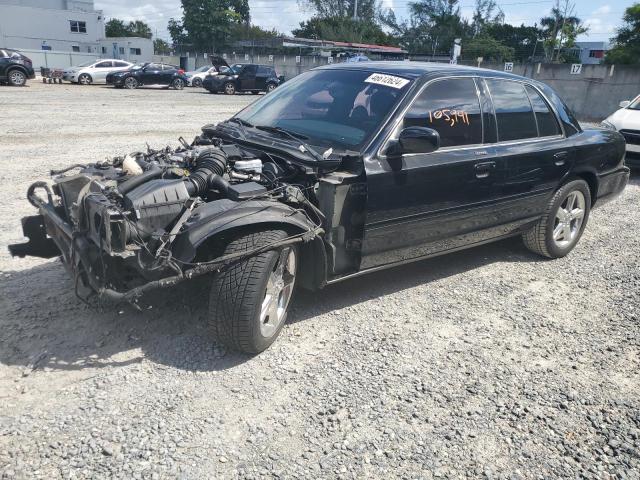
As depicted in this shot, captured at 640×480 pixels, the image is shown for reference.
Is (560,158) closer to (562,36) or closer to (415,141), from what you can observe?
(415,141)

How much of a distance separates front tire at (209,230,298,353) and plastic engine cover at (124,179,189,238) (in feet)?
1.26

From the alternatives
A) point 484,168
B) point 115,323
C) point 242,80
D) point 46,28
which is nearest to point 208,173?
point 115,323

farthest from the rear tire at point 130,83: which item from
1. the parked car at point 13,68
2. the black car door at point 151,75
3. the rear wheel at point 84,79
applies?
the parked car at point 13,68

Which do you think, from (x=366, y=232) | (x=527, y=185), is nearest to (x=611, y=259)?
(x=527, y=185)

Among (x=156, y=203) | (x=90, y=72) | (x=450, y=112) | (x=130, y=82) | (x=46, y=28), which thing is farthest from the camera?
(x=46, y=28)

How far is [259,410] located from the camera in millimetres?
2920

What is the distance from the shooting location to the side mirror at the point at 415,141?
3621 millimetres

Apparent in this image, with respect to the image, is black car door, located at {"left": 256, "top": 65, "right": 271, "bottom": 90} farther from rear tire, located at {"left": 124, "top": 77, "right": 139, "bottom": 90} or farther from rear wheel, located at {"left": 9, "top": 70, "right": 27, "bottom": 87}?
rear wheel, located at {"left": 9, "top": 70, "right": 27, "bottom": 87}

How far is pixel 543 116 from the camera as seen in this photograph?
5023mm

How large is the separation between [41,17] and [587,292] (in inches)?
2439

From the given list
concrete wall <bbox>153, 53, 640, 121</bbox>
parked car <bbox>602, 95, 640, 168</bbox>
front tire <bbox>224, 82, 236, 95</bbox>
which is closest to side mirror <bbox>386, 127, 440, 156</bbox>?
parked car <bbox>602, 95, 640, 168</bbox>

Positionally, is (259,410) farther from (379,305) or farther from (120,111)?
(120,111)

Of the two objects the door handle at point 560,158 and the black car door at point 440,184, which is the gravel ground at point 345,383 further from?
the door handle at point 560,158

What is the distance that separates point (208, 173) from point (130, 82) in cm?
2598
